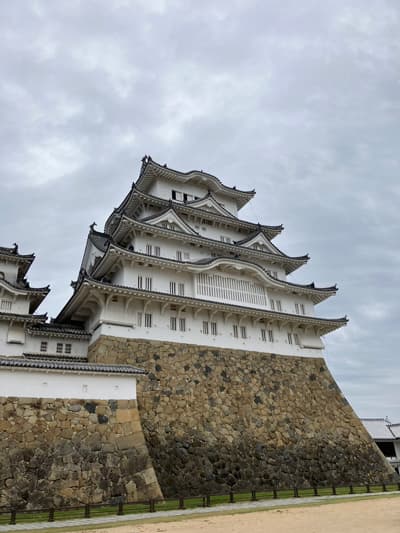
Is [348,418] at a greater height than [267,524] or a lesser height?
greater

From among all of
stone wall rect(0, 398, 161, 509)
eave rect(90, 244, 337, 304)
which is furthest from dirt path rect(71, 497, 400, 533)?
eave rect(90, 244, 337, 304)

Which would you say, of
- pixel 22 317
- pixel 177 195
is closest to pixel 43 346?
pixel 22 317

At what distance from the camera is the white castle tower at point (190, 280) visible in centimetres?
2000

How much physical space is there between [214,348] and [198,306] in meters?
2.54

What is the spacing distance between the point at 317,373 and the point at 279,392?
3.72 m

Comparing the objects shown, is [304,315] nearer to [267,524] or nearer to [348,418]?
[348,418]

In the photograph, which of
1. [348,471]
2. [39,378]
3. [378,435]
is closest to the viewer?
[39,378]

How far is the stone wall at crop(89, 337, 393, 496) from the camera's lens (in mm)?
17281

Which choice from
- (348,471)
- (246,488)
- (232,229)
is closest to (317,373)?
(348,471)

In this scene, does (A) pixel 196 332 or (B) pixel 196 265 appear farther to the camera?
(B) pixel 196 265

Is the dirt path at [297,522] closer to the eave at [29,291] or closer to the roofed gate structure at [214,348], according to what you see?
the roofed gate structure at [214,348]

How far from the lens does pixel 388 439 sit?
130 feet

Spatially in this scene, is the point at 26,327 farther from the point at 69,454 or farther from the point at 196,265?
the point at 196,265

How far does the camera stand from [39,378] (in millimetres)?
13836
